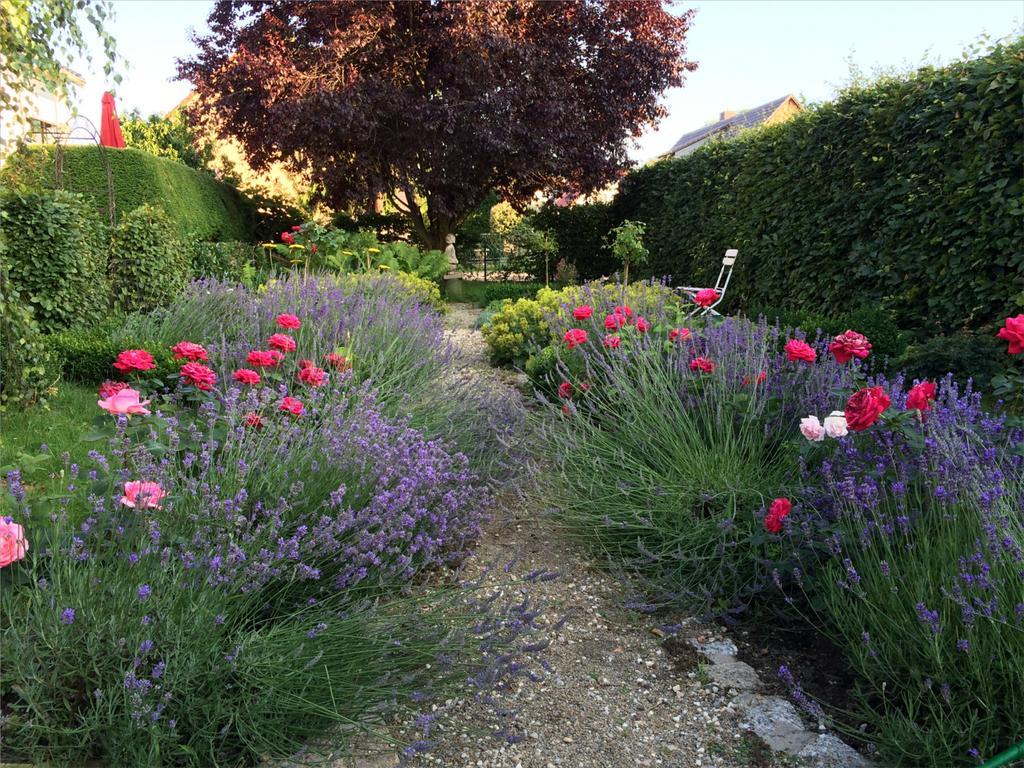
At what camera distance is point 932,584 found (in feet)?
→ 5.72

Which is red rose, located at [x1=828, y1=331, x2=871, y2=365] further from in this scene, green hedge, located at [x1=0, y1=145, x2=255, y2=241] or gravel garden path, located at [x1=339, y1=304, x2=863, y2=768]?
green hedge, located at [x1=0, y1=145, x2=255, y2=241]

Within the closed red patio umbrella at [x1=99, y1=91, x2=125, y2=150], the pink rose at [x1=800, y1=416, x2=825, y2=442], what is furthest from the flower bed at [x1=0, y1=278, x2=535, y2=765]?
the closed red patio umbrella at [x1=99, y1=91, x2=125, y2=150]

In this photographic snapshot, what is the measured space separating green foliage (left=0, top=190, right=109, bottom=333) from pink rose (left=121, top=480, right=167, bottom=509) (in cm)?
367

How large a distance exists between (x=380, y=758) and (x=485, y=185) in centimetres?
1259

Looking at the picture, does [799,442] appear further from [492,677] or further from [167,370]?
[167,370]

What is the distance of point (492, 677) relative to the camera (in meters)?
1.75

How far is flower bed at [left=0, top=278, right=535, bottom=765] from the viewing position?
4.83ft

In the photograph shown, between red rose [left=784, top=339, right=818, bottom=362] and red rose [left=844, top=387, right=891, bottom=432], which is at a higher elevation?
red rose [left=784, top=339, right=818, bottom=362]

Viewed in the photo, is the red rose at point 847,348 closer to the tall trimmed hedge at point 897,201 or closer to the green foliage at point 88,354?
the tall trimmed hedge at point 897,201

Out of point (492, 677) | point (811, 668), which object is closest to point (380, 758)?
point (492, 677)

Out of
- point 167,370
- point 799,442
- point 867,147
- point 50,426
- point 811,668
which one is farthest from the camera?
point 867,147

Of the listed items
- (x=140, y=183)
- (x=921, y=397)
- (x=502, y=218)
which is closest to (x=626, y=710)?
(x=921, y=397)

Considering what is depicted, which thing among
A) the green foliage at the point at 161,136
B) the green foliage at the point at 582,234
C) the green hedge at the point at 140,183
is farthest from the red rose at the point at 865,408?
the green foliage at the point at 161,136

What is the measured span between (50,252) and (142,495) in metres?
4.00
